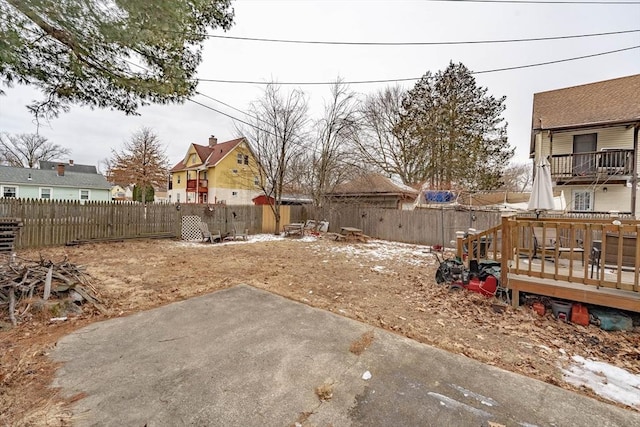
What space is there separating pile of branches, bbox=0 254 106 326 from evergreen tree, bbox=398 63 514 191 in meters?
19.1

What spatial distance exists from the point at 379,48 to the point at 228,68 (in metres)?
5.14

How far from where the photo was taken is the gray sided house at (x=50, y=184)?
22.5 m

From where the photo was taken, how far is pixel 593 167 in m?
12.3

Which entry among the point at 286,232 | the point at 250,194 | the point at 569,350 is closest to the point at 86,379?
the point at 569,350

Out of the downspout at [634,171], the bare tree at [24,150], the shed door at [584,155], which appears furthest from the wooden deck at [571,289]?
the bare tree at [24,150]

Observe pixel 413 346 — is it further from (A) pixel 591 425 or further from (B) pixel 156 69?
(B) pixel 156 69

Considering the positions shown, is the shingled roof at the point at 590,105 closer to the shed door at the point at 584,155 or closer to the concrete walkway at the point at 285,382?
the shed door at the point at 584,155

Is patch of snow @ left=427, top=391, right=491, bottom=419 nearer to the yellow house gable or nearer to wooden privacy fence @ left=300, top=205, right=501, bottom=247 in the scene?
wooden privacy fence @ left=300, top=205, right=501, bottom=247

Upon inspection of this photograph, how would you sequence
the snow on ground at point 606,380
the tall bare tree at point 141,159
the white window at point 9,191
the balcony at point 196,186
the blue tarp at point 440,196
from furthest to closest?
1. the balcony at point 196,186
2. the tall bare tree at point 141,159
3. the white window at point 9,191
4. the blue tarp at point 440,196
5. the snow on ground at point 606,380

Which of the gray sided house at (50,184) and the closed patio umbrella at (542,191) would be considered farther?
the gray sided house at (50,184)

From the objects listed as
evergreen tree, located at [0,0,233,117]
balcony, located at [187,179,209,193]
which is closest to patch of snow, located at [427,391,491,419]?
evergreen tree, located at [0,0,233,117]

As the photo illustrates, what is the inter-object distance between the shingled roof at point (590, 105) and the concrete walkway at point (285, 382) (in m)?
15.1

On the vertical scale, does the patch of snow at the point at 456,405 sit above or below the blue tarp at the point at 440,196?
below

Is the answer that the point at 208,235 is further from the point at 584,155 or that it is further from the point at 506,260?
the point at 584,155
